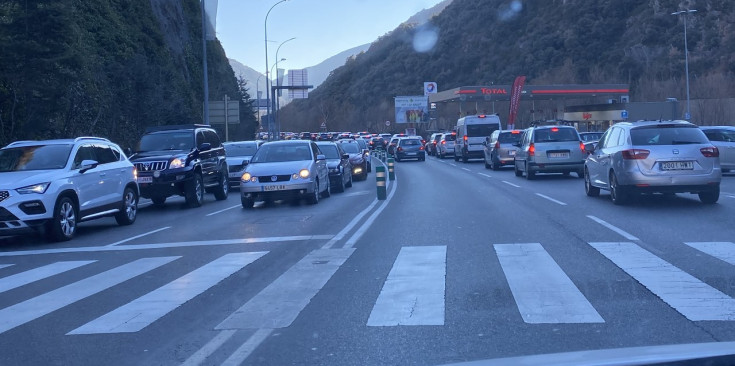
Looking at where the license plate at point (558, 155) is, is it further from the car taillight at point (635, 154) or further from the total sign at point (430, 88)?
the total sign at point (430, 88)

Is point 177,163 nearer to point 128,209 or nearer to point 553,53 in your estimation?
point 128,209

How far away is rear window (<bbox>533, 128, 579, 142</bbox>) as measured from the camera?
26.5 m

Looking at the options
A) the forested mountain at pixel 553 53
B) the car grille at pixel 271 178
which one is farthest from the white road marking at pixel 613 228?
the forested mountain at pixel 553 53

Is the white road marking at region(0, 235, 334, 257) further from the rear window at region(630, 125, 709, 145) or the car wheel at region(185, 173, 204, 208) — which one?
the car wheel at region(185, 173, 204, 208)

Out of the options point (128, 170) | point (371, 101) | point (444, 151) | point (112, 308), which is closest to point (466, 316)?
point (112, 308)

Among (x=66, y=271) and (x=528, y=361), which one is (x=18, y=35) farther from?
(x=528, y=361)

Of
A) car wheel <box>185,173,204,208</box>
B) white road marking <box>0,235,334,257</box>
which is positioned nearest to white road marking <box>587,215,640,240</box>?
white road marking <box>0,235,334,257</box>

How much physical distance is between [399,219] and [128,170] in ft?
19.3

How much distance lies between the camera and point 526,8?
100125mm

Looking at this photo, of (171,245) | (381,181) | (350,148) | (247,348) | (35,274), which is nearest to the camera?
(247,348)

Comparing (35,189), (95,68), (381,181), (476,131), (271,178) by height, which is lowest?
(381,181)

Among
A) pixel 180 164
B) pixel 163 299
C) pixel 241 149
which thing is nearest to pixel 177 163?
pixel 180 164

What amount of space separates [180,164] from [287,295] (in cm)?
1235

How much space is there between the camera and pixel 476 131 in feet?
145
